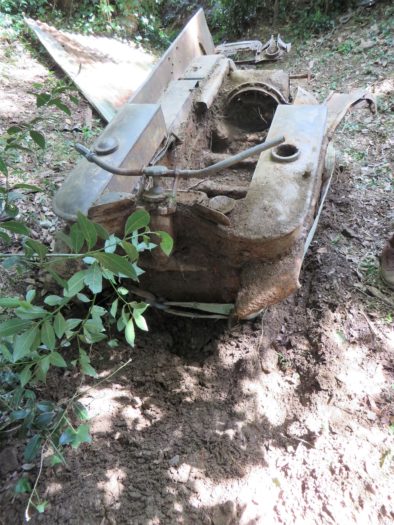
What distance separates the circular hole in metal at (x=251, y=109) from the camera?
358cm

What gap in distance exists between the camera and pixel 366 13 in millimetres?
7762

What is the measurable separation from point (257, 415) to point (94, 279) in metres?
1.58

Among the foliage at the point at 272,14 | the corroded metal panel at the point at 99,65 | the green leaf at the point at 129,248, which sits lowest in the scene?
the green leaf at the point at 129,248

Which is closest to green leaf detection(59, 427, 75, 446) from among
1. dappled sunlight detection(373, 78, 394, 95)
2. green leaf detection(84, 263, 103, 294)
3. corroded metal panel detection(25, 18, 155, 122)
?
green leaf detection(84, 263, 103, 294)

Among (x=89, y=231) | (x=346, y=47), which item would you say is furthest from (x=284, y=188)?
(x=346, y=47)

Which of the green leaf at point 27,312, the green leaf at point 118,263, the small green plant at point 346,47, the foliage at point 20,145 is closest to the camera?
the green leaf at point 118,263

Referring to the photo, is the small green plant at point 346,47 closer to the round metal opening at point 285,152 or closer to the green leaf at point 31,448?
the round metal opening at point 285,152

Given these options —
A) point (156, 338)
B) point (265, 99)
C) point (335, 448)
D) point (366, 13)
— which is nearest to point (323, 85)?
point (366, 13)

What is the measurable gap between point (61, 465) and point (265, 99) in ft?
10.3

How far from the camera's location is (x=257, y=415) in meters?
2.44

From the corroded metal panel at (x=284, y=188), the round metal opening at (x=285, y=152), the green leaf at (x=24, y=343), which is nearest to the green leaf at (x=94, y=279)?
the green leaf at (x=24, y=343)

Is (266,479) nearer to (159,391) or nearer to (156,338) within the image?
(159,391)

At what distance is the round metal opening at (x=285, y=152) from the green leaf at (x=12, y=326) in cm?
176

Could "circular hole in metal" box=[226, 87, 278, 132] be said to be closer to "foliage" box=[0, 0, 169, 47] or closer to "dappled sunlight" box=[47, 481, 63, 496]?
"dappled sunlight" box=[47, 481, 63, 496]
